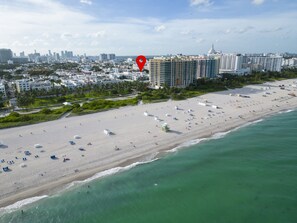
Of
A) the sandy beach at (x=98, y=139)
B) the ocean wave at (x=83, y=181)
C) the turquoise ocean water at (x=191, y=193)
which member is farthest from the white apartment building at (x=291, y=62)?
the ocean wave at (x=83, y=181)

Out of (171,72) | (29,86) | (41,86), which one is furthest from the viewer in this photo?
(171,72)

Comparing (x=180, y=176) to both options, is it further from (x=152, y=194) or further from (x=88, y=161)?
(x=88, y=161)

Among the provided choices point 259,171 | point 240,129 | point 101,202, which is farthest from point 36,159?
point 240,129

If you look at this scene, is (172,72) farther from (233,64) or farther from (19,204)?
(233,64)

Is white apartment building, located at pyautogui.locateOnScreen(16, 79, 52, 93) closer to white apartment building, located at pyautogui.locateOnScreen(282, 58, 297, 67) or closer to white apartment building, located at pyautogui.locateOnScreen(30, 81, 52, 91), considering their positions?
white apartment building, located at pyautogui.locateOnScreen(30, 81, 52, 91)

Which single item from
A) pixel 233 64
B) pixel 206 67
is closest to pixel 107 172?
pixel 206 67

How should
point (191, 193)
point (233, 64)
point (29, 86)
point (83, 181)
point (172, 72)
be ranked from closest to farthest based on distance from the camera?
point (191, 193), point (83, 181), point (29, 86), point (172, 72), point (233, 64)
